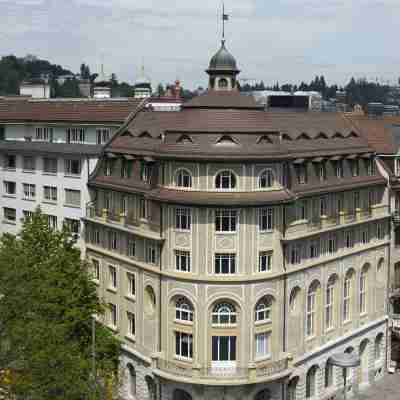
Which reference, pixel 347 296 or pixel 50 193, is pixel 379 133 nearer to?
pixel 347 296

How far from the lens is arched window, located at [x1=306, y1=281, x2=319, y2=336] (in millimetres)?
58938

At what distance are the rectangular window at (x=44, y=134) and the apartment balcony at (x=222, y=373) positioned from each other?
27.7m

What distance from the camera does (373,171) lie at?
67.9 m

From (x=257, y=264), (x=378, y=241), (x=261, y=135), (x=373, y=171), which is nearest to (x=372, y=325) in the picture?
(x=378, y=241)

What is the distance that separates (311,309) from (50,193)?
88.4ft

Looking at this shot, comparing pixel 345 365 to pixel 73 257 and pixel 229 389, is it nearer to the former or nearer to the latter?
pixel 229 389

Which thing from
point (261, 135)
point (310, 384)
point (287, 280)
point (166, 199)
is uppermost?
point (261, 135)

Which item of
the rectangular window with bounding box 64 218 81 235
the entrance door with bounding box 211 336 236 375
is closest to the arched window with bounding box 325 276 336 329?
the entrance door with bounding box 211 336 236 375

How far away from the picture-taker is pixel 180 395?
5444cm

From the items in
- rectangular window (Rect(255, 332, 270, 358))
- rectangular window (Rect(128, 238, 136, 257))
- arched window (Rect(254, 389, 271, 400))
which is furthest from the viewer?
rectangular window (Rect(128, 238, 136, 257))

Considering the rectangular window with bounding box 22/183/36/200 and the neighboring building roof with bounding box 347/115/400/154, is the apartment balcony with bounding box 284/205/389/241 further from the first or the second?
the rectangular window with bounding box 22/183/36/200

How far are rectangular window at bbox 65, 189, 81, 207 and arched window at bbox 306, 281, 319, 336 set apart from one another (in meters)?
22.0

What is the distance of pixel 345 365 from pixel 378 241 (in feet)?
46.6

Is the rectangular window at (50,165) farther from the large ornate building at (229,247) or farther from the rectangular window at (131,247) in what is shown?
the rectangular window at (131,247)
